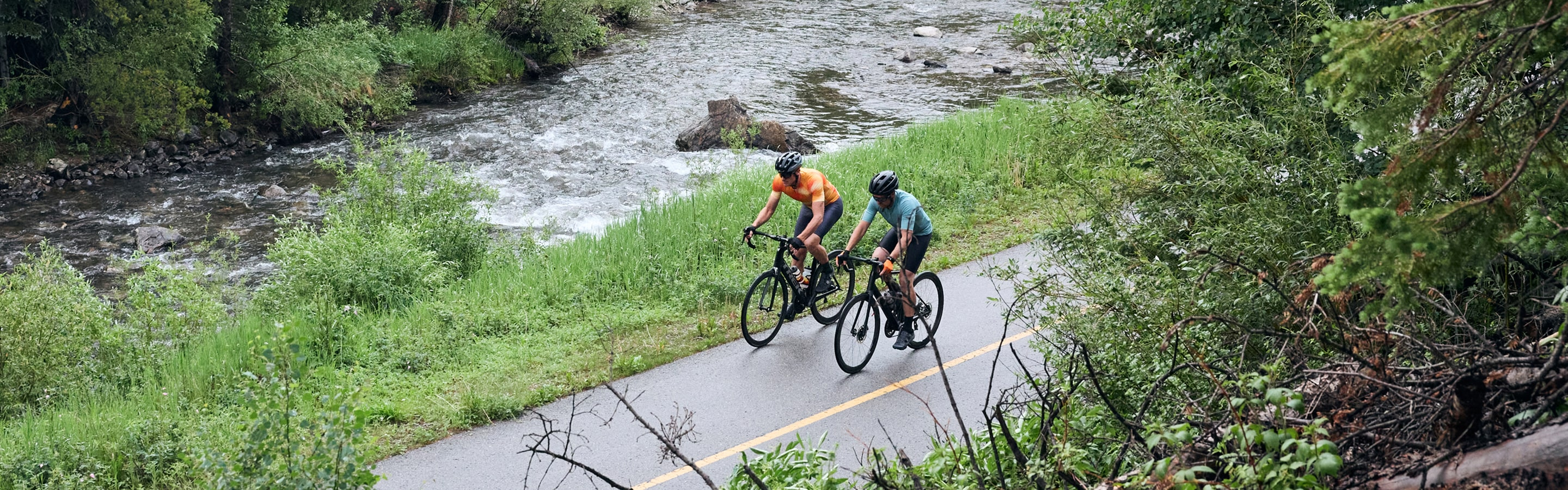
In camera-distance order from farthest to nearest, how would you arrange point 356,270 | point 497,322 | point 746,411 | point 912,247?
point 356,270 → point 497,322 → point 912,247 → point 746,411

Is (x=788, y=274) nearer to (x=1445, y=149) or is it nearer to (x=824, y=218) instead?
(x=824, y=218)

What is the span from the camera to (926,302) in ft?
36.5

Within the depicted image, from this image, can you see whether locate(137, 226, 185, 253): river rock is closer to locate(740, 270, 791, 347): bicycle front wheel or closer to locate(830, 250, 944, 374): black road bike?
locate(740, 270, 791, 347): bicycle front wheel

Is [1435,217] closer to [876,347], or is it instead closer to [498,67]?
[876,347]

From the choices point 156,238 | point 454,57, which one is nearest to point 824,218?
point 156,238

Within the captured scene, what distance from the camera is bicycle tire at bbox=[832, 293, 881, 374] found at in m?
10.1

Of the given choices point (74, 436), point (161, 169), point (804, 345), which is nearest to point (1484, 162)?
point (804, 345)

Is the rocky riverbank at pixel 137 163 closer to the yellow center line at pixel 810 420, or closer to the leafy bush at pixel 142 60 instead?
the leafy bush at pixel 142 60

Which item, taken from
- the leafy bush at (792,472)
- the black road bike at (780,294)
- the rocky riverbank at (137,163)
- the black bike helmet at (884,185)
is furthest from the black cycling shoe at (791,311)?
the rocky riverbank at (137,163)

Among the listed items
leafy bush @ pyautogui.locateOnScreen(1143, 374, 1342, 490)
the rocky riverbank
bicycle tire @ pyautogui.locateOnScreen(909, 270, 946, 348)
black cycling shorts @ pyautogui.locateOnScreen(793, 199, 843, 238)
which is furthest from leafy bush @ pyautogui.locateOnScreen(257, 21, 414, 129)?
leafy bush @ pyautogui.locateOnScreen(1143, 374, 1342, 490)

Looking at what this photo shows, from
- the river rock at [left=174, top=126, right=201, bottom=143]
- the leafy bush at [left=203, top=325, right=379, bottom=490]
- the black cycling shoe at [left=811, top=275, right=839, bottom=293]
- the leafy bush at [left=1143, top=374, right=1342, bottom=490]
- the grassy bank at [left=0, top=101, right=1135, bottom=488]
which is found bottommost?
the river rock at [left=174, top=126, right=201, bottom=143]

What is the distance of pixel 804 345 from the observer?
11117 millimetres

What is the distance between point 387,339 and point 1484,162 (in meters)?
10.2

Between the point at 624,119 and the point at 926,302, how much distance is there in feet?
55.0
